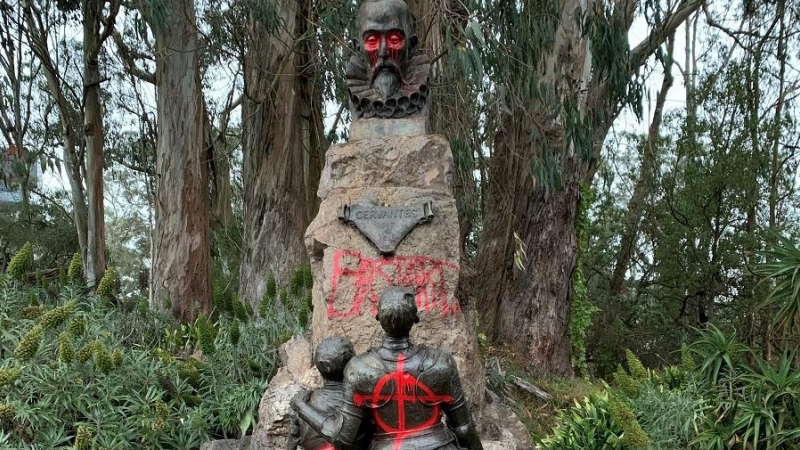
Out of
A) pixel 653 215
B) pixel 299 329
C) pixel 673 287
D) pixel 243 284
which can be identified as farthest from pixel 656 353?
pixel 299 329

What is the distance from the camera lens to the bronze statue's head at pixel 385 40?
5094mm

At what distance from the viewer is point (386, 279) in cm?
474

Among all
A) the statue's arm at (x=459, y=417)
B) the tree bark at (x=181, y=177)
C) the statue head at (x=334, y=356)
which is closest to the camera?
the statue's arm at (x=459, y=417)

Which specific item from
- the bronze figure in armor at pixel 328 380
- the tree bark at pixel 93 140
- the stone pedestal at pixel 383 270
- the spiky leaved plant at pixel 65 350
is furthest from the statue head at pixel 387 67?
the tree bark at pixel 93 140

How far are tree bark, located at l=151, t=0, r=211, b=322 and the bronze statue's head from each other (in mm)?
4375

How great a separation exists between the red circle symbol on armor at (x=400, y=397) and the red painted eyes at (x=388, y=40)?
9.16 feet

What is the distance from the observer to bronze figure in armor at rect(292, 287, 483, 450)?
10.0ft

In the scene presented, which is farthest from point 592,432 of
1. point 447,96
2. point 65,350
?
point 447,96

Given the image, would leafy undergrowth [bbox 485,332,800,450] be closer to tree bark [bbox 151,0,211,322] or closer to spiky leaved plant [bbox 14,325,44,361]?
spiky leaved plant [bbox 14,325,44,361]

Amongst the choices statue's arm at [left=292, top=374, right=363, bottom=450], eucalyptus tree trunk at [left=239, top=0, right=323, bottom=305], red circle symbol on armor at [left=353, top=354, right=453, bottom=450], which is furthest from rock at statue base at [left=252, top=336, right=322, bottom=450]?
eucalyptus tree trunk at [left=239, top=0, right=323, bottom=305]

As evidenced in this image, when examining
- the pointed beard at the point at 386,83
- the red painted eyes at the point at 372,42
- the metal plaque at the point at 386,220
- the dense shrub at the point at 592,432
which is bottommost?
the dense shrub at the point at 592,432

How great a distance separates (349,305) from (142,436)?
5.98ft

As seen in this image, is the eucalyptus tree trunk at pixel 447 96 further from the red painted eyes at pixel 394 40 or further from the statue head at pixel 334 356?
the statue head at pixel 334 356

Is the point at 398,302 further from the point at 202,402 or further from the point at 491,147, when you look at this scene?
the point at 491,147
